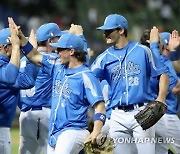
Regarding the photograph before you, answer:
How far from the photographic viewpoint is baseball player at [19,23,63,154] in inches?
425

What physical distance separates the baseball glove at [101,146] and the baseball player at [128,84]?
761 mm

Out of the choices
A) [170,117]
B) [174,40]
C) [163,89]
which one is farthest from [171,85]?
[163,89]

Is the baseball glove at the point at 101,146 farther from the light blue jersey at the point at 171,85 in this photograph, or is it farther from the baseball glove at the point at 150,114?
the light blue jersey at the point at 171,85

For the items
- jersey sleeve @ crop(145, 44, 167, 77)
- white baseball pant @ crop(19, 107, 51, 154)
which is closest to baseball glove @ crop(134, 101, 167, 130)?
jersey sleeve @ crop(145, 44, 167, 77)

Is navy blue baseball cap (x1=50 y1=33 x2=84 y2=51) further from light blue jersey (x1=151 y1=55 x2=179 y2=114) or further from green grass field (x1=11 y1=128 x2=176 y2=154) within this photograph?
green grass field (x1=11 y1=128 x2=176 y2=154)

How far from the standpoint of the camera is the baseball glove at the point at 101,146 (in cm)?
821

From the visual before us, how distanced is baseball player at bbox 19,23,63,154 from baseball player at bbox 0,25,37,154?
3.34ft

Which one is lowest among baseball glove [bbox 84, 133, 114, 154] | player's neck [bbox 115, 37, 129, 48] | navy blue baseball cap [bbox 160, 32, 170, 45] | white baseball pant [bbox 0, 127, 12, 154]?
white baseball pant [bbox 0, 127, 12, 154]

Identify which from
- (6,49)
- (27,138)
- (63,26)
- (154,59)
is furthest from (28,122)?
(63,26)

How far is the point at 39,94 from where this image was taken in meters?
10.7

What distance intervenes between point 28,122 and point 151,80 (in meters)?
2.05

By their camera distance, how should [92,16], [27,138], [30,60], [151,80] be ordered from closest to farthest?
[30,60] → [151,80] → [27,138] → [92,16]

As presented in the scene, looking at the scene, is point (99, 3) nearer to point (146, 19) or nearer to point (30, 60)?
point (146, 19)

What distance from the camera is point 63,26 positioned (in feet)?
73.2
